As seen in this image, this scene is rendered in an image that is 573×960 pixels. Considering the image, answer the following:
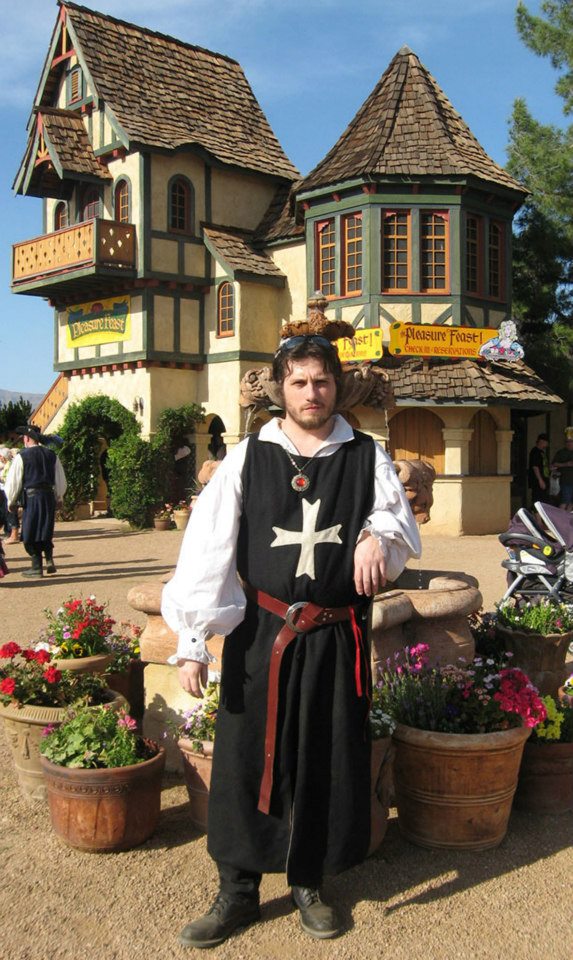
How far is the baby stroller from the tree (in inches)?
487

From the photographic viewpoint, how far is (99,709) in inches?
159

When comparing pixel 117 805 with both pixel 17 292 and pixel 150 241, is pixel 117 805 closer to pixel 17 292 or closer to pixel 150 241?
pixel 150 241

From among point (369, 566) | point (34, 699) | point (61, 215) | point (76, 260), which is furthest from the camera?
point (61, 215)

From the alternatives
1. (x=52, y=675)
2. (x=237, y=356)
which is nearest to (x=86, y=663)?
(x=52, y=675)

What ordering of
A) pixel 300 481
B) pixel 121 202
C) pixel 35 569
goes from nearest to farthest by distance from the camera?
pixel 300 481 → pixel 35 569 → pixel 121 202

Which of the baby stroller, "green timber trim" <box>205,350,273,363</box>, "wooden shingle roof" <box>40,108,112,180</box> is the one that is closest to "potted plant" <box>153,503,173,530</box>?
"green timber trim" <box>205,350,273,363</box>

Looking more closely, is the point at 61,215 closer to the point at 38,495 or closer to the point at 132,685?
the point at 38,495

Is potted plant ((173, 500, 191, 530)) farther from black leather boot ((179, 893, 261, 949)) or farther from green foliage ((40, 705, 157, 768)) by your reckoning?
black leather boot ((179, 893, 261, 949))

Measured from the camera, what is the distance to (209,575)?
3.20 m

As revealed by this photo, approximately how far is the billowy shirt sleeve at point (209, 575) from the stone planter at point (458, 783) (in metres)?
1.12

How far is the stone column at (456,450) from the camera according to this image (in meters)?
16.5

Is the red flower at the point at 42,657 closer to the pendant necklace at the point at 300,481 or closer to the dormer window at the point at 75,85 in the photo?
the pendant necklace at the point at 300,481

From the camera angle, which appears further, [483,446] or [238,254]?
[238,254]

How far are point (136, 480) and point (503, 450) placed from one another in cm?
720
